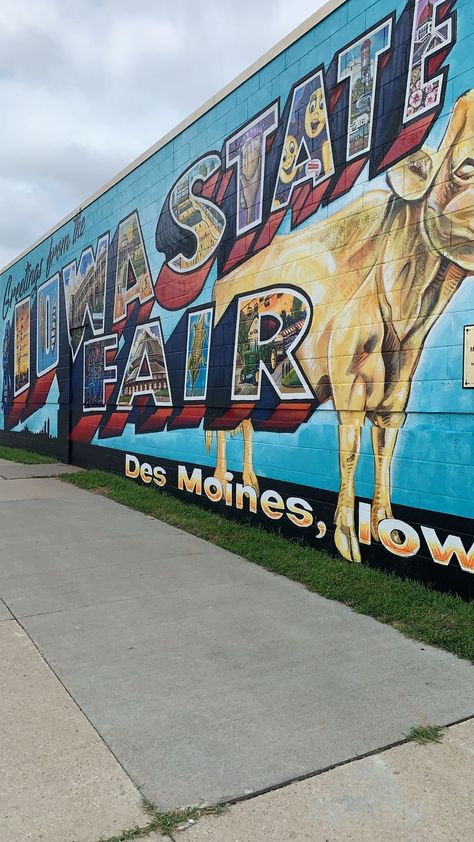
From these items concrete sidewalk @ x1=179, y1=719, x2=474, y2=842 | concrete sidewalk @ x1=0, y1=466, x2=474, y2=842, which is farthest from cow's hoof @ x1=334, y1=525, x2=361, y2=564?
concrete sidewalk @ x1=179, y1=719, x2=474, y2=842

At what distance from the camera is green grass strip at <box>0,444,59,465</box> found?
1421cm

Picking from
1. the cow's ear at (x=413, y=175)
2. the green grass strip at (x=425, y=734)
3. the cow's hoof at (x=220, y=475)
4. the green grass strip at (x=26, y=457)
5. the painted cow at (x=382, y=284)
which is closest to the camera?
the green grass strip at (x=425, y=734)

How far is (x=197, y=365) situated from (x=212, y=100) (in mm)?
3480

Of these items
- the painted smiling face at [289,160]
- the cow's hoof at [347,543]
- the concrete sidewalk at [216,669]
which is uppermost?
the painted smiling face at [289,160]

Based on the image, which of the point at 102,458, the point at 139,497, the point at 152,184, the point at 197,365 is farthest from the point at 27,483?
the point at 152,184

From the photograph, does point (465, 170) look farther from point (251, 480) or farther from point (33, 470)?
point (33, 470)

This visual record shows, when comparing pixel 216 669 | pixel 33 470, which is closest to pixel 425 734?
pixel 216 669

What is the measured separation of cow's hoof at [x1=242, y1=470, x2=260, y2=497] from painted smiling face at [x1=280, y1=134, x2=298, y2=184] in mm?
3302

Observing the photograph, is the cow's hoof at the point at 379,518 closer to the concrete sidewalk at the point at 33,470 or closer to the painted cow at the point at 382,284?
the painted cow at the point at 382,284

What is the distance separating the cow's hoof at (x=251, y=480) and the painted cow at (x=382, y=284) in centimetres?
146

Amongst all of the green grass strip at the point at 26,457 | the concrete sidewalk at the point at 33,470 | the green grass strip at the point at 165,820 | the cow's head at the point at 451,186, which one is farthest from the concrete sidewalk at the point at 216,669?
the green grass strip at the point at 26,457

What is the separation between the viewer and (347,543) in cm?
592

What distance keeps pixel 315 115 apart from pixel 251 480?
4.01 m

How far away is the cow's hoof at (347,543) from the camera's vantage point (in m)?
5.83
